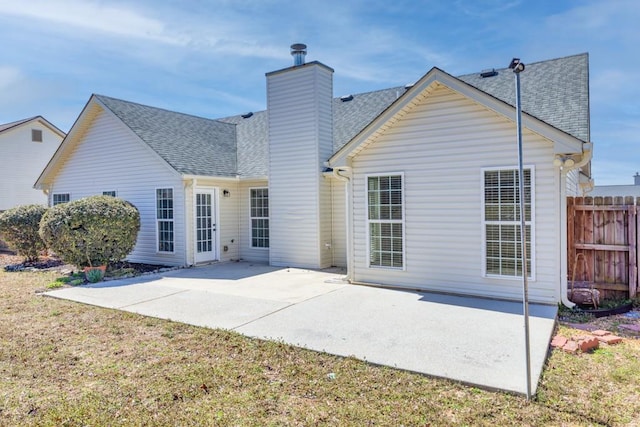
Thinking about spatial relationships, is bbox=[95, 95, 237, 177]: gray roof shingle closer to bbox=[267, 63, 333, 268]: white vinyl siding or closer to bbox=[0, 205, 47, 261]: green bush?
bbox=[267, 63, 333, 268]: white vinyl siding

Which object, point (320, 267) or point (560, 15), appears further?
point (320, 267)

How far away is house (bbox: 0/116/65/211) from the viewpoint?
2080cm

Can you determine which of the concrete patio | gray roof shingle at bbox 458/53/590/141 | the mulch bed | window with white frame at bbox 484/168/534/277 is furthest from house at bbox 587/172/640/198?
the mulch bed

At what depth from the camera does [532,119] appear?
6363 mm

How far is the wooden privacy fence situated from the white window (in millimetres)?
15329

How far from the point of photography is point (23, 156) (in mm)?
21641

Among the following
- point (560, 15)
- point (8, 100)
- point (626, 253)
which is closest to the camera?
point (626, 253)

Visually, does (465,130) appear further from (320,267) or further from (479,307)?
(320,267)

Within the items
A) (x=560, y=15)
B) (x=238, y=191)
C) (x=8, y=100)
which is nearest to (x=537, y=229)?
(x=560, y=15)

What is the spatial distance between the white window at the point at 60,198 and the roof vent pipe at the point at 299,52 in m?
9.50

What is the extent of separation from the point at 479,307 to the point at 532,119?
3.11 metres

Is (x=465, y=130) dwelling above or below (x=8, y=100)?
below

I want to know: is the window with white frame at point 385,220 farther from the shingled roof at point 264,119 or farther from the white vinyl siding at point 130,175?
the white vinyl siding at point 130,175

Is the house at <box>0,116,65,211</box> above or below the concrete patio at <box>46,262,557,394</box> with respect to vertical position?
above
